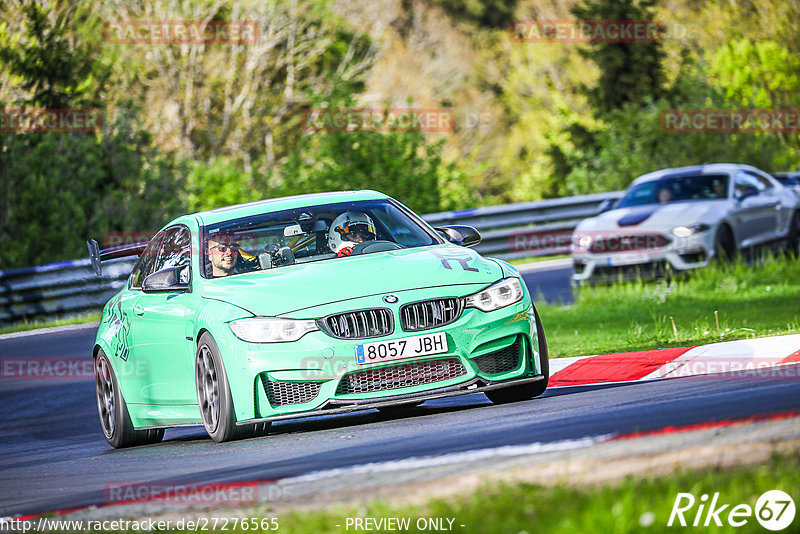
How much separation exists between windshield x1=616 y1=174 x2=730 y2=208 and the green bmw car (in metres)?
8.60

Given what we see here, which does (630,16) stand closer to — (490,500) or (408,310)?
(408,310)

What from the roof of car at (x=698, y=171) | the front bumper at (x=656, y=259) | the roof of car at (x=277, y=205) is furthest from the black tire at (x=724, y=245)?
the roof of car at (x=277, y=205)

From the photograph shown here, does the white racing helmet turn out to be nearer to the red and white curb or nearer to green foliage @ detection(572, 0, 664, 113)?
the red and white curb

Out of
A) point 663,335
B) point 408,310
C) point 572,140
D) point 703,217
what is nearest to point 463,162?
point 572,140

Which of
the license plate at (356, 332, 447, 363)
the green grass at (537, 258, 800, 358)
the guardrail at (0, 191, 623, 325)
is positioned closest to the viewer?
the license plate at (356, 332, 447, 363)

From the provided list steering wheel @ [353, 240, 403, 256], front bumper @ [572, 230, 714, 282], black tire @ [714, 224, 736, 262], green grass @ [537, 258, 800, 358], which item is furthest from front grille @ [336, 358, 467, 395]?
black tire @ [714, 224, 736, 262]

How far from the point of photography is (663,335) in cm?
1172

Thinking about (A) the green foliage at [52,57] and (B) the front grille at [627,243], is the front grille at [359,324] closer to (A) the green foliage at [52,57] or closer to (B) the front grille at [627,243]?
(B) the front grille at [627,243]

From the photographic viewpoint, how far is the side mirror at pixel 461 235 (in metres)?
9.84

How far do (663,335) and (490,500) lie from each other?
7.26 m

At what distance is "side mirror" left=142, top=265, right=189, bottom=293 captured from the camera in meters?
9.11

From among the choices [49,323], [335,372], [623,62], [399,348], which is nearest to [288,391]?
[335,372]

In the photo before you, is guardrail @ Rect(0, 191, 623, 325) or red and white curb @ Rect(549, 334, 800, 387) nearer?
red and white curb @ Rect(549, 334, 800, 387)

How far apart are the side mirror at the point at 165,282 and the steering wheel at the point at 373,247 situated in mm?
1144
